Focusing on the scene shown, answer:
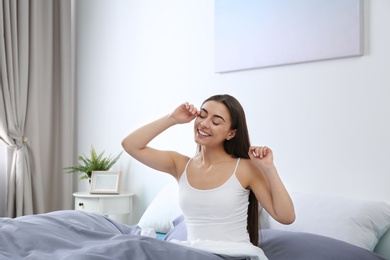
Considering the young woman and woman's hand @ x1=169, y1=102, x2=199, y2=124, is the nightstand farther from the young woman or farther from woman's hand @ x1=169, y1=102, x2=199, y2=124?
woman's hand @ x1=169, y1=102, x2=199, y2=124

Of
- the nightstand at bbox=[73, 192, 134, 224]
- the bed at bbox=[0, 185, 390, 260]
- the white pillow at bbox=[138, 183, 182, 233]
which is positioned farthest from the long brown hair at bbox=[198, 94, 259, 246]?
the nightstand at bbox=[73, 192, 134, 224]

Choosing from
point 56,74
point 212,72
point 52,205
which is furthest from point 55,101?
point 212,72

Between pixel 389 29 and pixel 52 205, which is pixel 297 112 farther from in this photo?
pixel 52 205

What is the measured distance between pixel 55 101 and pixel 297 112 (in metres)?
2.30

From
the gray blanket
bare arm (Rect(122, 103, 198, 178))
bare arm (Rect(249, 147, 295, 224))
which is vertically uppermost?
bare arm (Rect(122, 103, 198, 178))

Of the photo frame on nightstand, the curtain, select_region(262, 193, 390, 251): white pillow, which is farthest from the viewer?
the curtain

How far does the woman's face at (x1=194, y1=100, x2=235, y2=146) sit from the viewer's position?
2141 millimetres

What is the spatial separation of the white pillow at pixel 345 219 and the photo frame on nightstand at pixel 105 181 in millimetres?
1515

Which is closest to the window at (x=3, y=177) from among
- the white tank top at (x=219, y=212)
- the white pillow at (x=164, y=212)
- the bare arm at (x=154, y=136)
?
the white pillow at (x=164, y=212)

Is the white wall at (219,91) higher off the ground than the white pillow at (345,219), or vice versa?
the white wall at (219,91)

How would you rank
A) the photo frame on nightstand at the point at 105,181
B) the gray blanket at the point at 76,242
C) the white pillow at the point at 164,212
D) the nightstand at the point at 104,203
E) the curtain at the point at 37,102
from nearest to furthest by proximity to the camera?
the gray blanket at the point at 76,242 < the white pillow at the point at 164,212 < the nightstand at the point at 104,203 < the photo frame on nightstand at the point at 105,181 < the curtain at the point at 37,102

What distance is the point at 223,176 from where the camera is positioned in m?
2.15

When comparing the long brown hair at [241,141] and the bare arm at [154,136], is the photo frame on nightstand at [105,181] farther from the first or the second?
the long brown hair at [241,141]

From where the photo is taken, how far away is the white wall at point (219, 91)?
101 inches
